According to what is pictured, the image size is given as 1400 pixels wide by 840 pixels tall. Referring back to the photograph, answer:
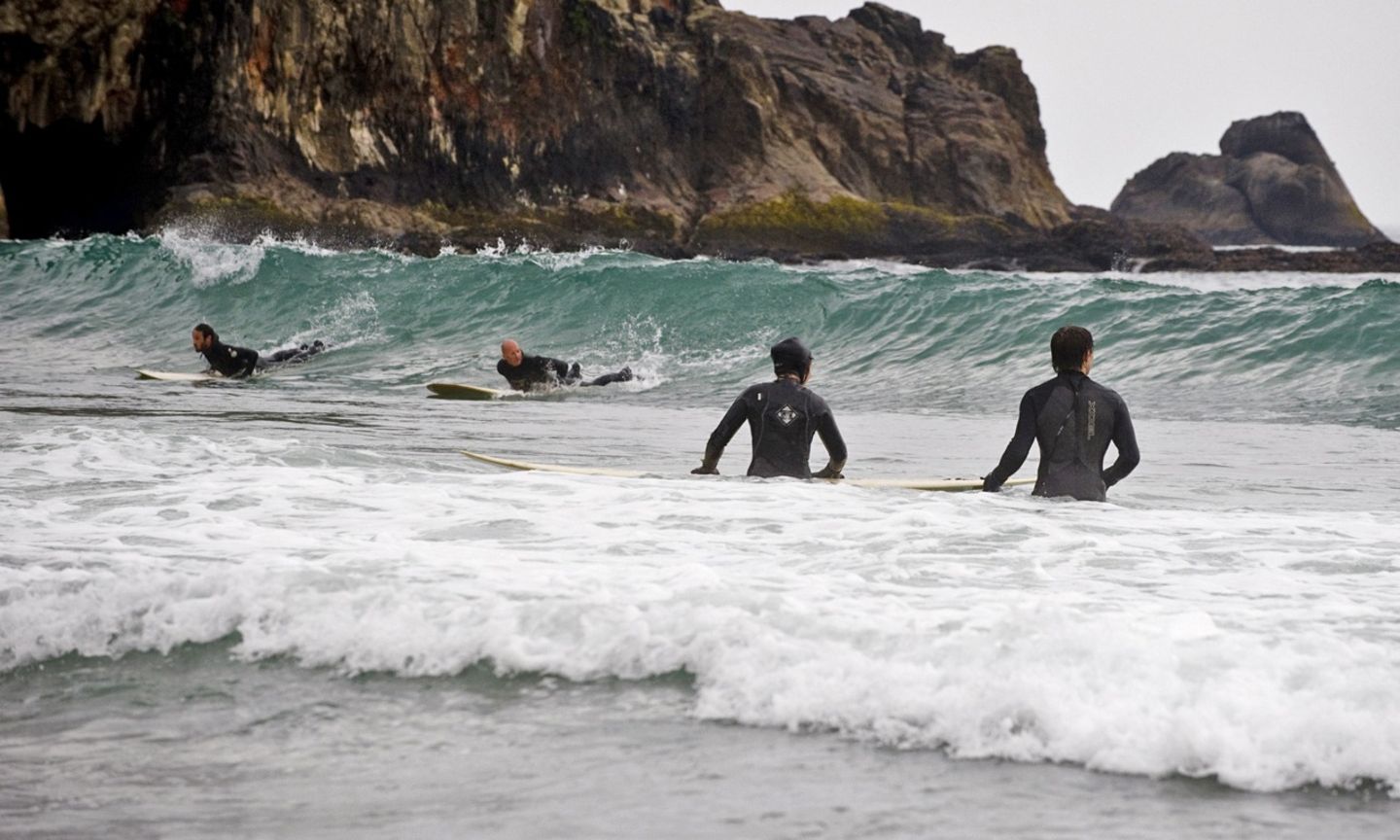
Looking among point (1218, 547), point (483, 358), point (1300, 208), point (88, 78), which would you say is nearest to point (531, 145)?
point (88, 78)

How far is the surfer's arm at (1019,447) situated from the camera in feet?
24.8

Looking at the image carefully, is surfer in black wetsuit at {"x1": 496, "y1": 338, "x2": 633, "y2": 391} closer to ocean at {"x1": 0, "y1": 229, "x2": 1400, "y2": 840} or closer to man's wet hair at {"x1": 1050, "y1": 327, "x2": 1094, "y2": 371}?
ocean at {"x1": 0, "y1": 229, "x2": 1400, "y2": 840}

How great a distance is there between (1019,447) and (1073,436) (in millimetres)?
378

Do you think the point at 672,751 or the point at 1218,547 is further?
the point at 1218,547

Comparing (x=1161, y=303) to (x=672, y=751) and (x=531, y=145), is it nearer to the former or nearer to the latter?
(x=672, y=751)

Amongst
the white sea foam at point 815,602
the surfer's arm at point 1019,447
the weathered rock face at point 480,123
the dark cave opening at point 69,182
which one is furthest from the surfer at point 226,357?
the dark cave opening at point 69,182

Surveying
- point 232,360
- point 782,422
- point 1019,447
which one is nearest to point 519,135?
point 232,360

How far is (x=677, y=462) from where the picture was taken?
35.4 feet

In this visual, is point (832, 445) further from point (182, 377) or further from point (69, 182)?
point (69, 182)

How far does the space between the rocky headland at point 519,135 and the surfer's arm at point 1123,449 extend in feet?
131

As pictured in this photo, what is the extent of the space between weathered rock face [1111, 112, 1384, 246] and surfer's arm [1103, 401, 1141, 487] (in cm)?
10793

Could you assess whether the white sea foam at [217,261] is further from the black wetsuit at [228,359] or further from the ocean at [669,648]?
the ocean at [669,648]

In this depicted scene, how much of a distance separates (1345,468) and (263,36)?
→ 4313 cm

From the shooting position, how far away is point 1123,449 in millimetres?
7656
